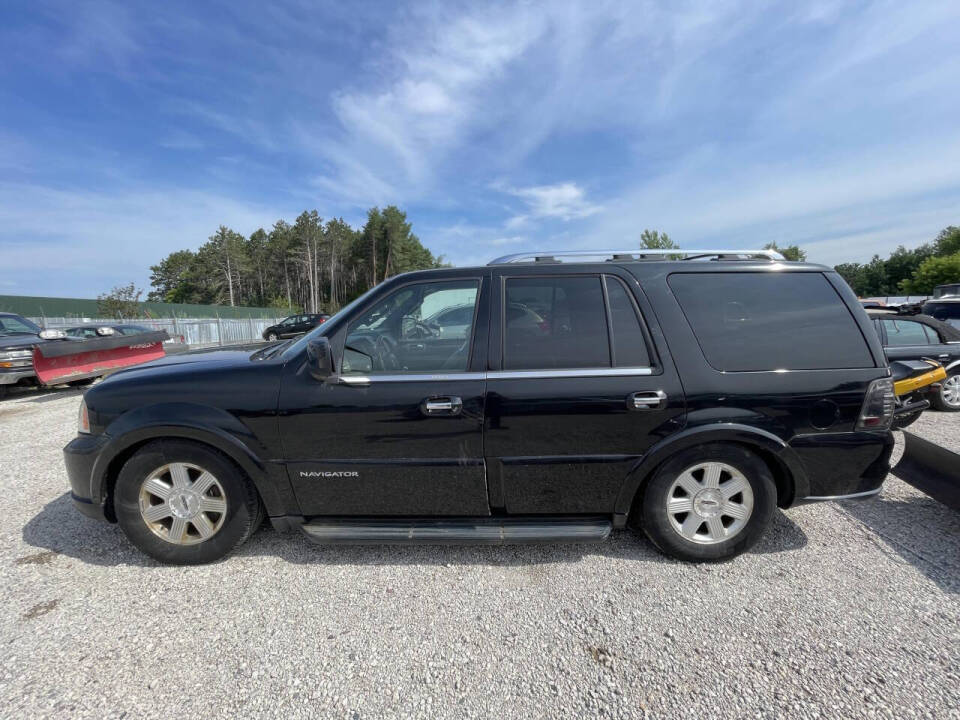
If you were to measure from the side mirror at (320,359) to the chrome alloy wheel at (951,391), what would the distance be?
7.87 metres

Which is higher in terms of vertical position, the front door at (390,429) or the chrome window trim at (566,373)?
the chrome window trim at (566,373)

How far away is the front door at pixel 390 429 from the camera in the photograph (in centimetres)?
237

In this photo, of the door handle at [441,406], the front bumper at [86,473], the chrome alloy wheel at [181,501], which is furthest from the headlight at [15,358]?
the door handle at [441,406]

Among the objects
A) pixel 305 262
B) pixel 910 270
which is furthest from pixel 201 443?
pixel 910 270

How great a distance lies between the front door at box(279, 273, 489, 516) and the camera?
2373 millimetres

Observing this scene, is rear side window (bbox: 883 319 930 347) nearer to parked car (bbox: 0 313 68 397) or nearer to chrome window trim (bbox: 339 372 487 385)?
chrome window trim (bbox: 339 372 487 385)

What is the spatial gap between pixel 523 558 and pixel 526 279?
173 centimetres

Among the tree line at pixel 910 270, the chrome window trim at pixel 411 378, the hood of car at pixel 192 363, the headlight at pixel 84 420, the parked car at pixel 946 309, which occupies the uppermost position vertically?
the tree line at pixel 910 270

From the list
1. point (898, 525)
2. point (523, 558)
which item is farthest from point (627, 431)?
point (898, 525)

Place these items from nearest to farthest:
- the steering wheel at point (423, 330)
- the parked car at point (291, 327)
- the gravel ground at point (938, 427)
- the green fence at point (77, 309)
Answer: the steering wheel at point (423, 330)
the gravel ground at point (938, 427)
the green fence at point (77, 309)
the parked car at point (291, 327)

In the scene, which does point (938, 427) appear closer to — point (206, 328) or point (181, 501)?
point (181, 501)

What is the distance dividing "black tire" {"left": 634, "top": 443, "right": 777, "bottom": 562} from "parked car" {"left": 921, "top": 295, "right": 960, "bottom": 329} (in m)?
9.01

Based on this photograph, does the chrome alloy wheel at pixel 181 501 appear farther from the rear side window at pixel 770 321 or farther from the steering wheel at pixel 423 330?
the rear side window at pixel 770 321

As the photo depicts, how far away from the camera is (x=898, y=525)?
2.92 m
